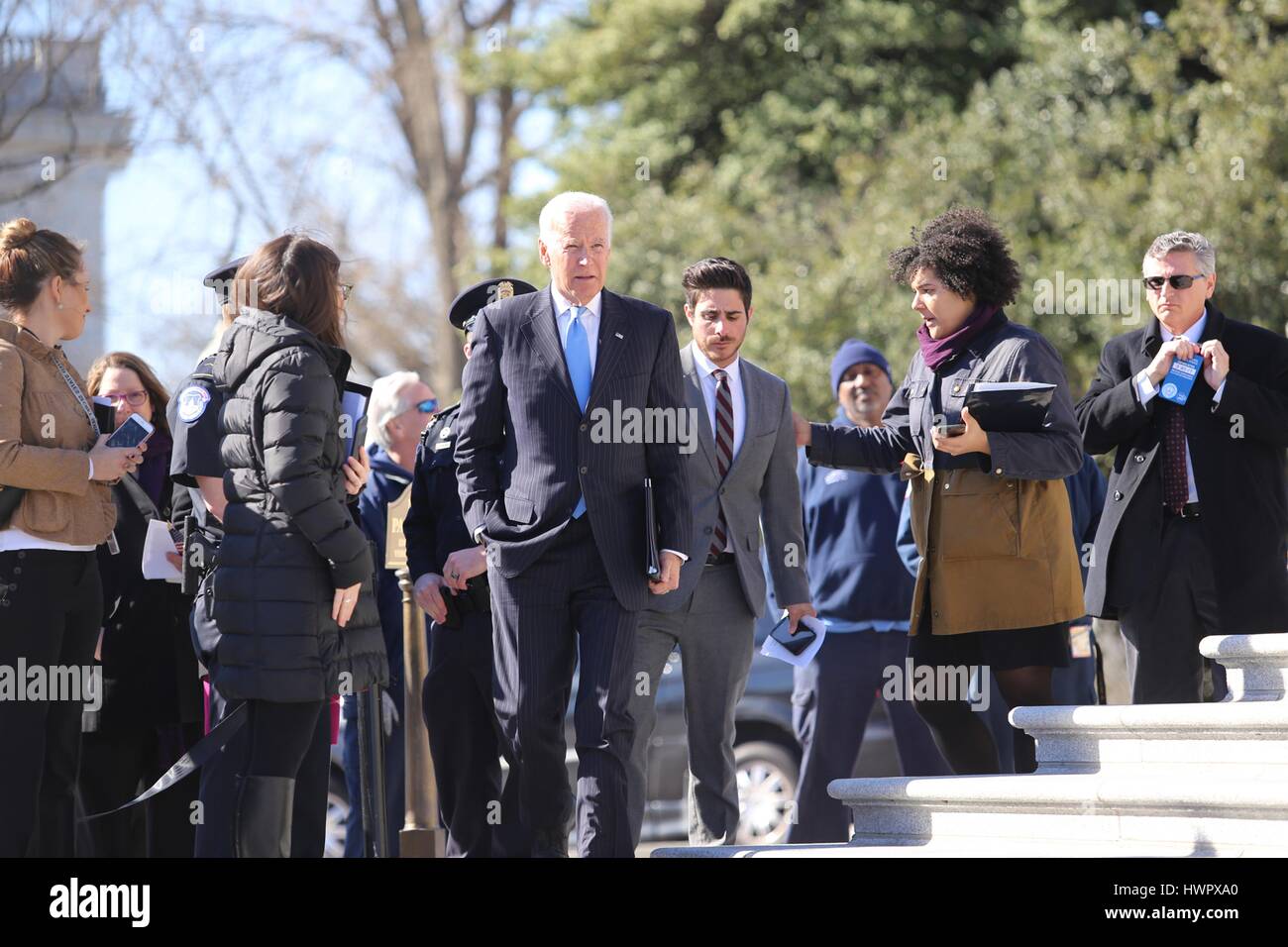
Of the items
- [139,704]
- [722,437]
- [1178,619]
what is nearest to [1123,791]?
[1178,619]

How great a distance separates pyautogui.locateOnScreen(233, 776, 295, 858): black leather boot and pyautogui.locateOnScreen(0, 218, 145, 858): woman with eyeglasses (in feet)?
2.65

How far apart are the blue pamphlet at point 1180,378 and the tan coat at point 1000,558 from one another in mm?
524

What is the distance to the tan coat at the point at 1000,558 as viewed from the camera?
571cm

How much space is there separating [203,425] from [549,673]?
1326 millimetres

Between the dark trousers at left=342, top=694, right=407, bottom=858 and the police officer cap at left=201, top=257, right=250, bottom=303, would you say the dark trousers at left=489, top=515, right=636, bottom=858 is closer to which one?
the police officer cap at left=201, top=257, right=250, bottom=303

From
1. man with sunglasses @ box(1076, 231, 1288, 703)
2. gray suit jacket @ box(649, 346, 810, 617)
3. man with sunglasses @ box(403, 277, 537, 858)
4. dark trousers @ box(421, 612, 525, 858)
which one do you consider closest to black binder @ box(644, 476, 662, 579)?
gray suit jacket @ box(649, 346, 810, 617)

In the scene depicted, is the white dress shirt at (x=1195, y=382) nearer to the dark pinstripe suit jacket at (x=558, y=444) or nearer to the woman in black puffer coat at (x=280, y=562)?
the dark pinstripe suit jacket at (x=558, y=444)

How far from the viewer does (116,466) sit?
5676 millimetres

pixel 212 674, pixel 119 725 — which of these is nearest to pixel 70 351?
pixel 119 725

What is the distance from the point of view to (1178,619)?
19.4 ft

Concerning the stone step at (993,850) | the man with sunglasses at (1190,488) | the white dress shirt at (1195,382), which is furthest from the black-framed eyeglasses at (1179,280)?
the stone step at (993,850)

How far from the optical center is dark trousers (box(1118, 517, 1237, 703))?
5.89 metres

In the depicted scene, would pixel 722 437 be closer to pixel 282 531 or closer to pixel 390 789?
pixel 282 531
